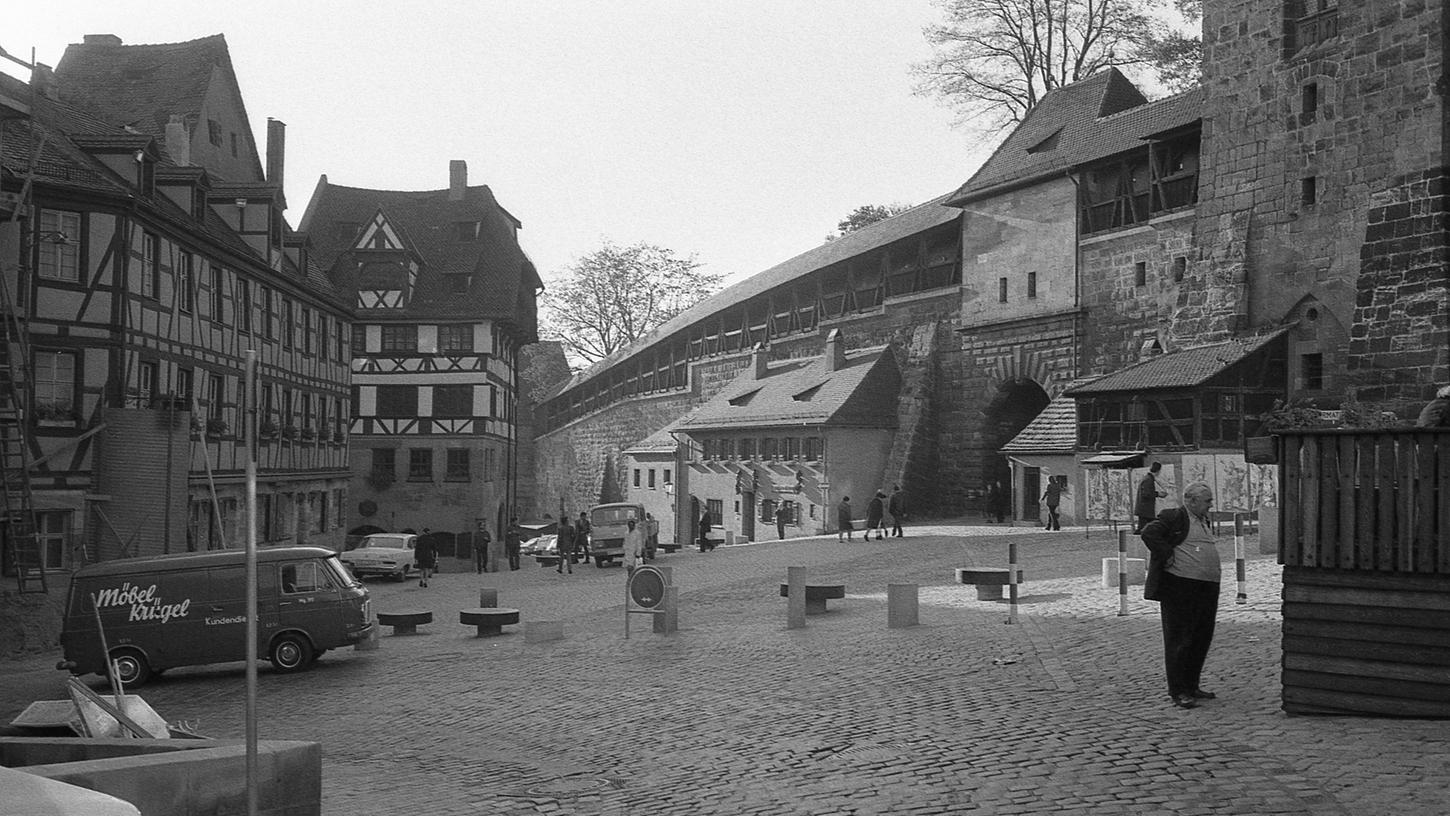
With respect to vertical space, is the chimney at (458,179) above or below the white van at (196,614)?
above

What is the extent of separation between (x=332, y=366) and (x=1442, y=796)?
124 ft

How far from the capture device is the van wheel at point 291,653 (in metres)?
18.6

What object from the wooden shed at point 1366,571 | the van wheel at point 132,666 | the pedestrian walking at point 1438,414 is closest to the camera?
the wooden shed at point 1366,571

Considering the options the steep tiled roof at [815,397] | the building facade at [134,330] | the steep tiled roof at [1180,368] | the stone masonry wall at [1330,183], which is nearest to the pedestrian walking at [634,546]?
the building facade at [134,330]

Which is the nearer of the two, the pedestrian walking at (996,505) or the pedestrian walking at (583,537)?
the pedestrian walking at (583,537)

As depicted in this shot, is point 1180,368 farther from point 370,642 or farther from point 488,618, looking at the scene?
point 370,642

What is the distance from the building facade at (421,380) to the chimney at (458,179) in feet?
13.6

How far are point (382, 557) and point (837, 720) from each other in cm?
2788

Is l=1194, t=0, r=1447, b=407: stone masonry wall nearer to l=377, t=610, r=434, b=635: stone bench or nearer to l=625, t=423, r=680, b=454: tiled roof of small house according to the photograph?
l=377, t=610, r=434, b=635: stone bench

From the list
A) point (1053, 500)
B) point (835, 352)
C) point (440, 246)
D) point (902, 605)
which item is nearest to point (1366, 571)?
point (902, 605)

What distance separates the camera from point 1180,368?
106 ft

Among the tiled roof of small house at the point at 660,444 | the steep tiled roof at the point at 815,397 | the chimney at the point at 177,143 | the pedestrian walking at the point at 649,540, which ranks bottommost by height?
the pedestrian walking at the point at 649,540

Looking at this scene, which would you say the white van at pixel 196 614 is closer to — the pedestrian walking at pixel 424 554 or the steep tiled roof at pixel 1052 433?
the pedestrian walking at pixel 424 554

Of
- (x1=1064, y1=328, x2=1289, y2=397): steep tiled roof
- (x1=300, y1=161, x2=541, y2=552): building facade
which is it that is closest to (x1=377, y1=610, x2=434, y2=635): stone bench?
(x1=1064, y1=328, x2=1289, y2=397): steep tiled roof
